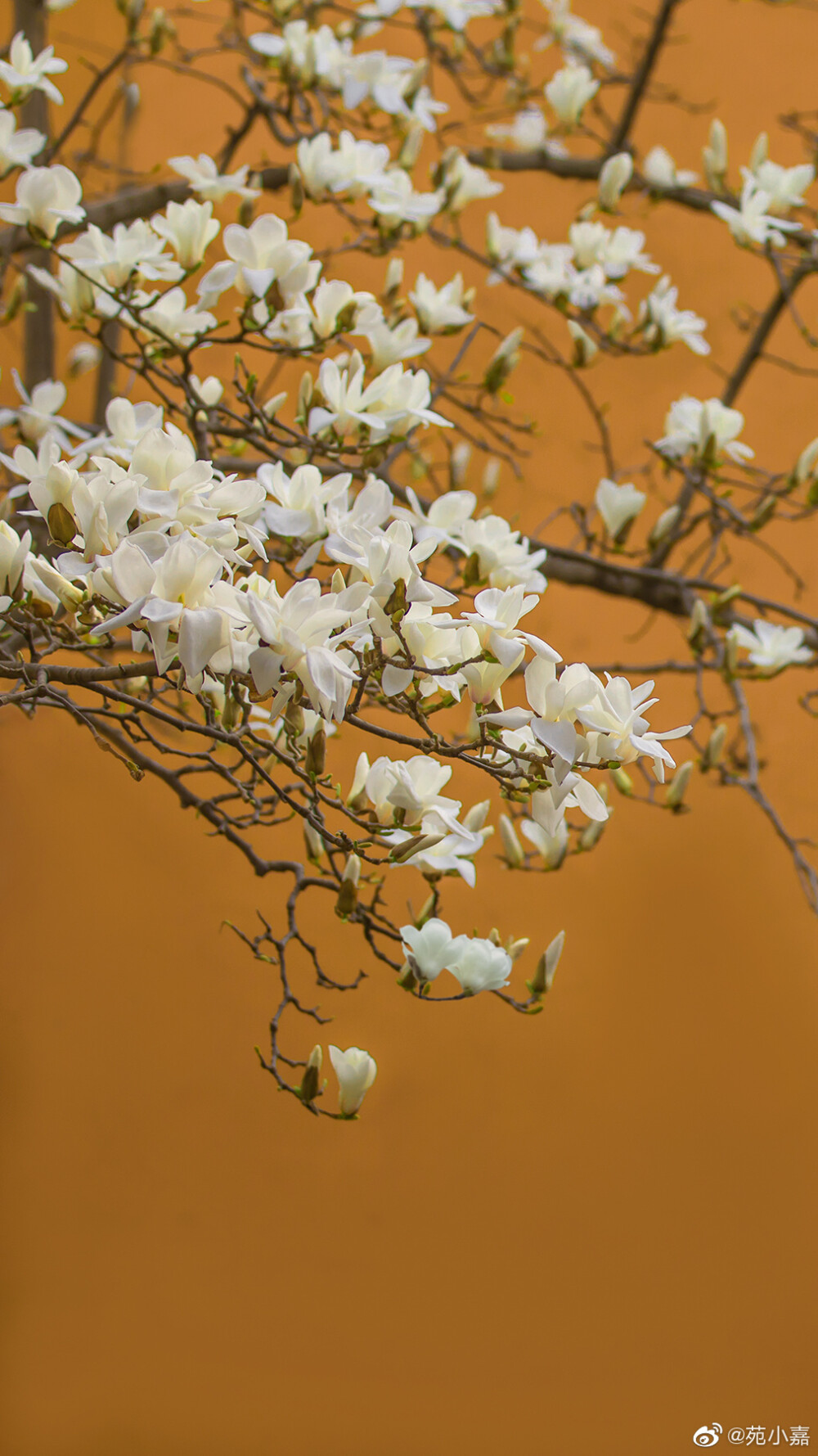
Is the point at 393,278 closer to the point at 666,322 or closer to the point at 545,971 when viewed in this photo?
the point at 666,322

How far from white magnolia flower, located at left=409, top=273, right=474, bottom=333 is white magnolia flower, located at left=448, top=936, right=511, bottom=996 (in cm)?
67

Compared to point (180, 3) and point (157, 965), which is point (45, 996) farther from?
point (180, 3)

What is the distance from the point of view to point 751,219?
4.41ft

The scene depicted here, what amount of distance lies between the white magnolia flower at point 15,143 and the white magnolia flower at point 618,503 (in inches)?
24.4

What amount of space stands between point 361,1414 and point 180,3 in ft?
7.62

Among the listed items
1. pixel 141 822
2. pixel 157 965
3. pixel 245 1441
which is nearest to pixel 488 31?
pixel 141 822

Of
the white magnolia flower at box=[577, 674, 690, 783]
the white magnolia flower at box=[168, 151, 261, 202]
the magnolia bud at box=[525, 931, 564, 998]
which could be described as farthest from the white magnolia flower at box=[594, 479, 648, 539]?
the white magnolia flower at box=[577, 674, 690, 783]

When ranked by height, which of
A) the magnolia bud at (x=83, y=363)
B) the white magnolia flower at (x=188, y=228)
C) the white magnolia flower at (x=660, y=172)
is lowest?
the magnolia bud at (x=83, y=363)

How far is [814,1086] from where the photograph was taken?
1772 mm

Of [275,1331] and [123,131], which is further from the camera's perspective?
[123,131]

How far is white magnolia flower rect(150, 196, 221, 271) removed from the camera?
100cm

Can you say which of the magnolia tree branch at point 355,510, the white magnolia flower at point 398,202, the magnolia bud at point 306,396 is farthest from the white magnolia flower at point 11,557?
the white magnolia flower at point 398,202

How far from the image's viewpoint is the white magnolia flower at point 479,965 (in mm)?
767

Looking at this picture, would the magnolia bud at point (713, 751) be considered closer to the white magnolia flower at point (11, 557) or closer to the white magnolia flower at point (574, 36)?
the white magnolia flower at point (11, 557)
